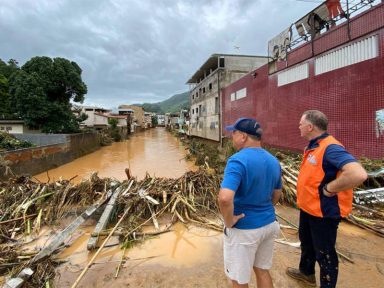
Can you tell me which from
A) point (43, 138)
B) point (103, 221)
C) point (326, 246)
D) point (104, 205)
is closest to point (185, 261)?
point (103, 221)

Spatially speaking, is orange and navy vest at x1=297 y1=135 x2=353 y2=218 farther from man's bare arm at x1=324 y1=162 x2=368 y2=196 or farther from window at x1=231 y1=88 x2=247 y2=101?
window at x1=231 y1=88 x2=247 y2=101

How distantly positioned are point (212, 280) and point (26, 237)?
3427 mm

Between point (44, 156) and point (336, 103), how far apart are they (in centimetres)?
1600

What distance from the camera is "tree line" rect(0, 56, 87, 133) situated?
860 inches

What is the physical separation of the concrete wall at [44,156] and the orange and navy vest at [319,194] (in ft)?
44.0

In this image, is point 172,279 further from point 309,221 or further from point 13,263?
point 13,263

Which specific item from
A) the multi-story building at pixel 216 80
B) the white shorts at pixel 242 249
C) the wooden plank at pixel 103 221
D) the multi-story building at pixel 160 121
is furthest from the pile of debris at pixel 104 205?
the multi-story building at pixel 160 121

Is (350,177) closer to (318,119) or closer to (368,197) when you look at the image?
(318,119)

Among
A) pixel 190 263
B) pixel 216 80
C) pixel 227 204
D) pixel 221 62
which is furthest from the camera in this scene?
pixel 221 62

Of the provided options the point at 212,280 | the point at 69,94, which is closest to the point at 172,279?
the point at 212,280

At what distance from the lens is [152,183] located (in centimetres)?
608

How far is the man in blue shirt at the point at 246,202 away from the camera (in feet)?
6.29

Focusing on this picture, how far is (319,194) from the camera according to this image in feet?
7.81

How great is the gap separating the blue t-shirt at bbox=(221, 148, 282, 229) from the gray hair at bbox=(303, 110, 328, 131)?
2.24ft
